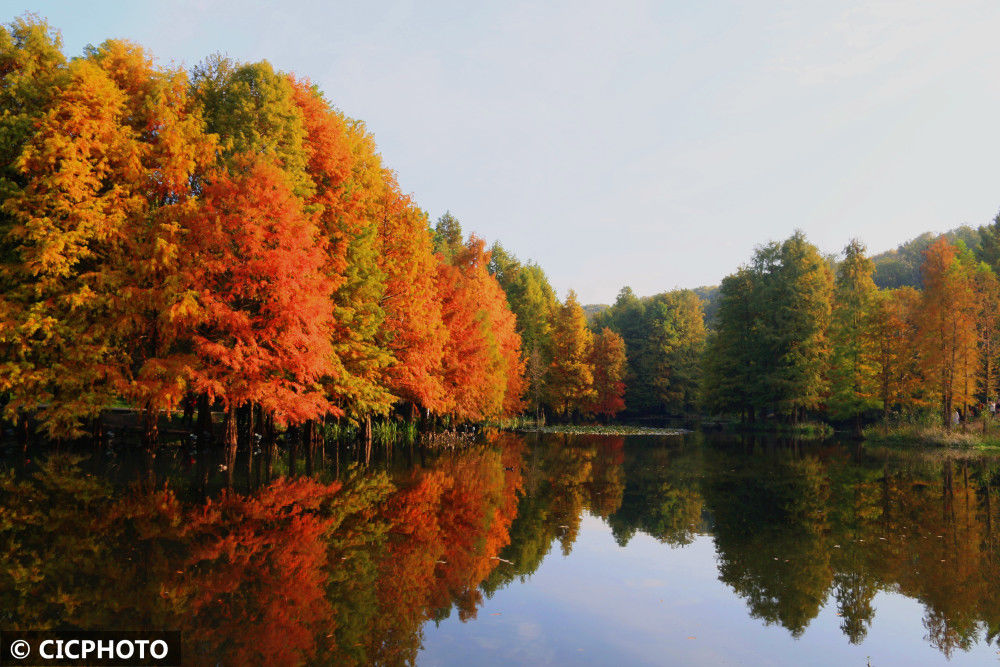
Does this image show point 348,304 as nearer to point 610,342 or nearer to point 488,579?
point 488,579

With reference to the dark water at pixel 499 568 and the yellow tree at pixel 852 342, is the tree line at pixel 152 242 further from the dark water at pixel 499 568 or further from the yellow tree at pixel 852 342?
the yellow tree at pixel 852 342

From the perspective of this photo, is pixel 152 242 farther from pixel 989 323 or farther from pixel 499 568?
pixel 989 323

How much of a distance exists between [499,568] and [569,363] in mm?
54293

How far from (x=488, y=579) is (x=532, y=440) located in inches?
1346

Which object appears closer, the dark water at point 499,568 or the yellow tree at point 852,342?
the dark water at point 499,568

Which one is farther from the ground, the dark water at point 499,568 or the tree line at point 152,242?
the tree line at point 152,242

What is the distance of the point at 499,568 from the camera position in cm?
1050

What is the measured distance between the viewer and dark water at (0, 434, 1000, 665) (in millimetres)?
7512

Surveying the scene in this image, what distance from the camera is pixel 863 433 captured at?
48562 mm

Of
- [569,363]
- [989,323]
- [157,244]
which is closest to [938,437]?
[989,323]

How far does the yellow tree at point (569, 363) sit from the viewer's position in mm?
64375

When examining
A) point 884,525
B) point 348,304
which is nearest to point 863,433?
point 884,525

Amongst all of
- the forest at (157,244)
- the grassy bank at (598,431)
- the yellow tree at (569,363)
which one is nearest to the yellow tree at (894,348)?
the grassy bank at (598,431)

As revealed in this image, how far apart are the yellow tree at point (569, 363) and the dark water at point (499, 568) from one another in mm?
43460
